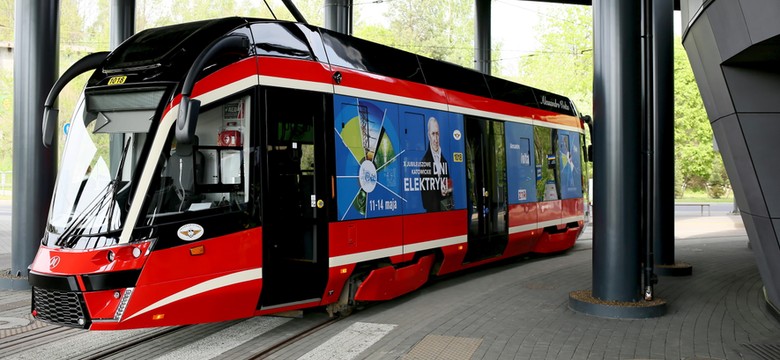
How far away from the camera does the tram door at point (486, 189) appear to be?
436 inches

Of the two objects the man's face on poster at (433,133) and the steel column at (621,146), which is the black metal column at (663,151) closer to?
the steel column at (621,146)

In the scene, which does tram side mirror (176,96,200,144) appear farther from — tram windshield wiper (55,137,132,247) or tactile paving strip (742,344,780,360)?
tactile paving strip (742,344,780,360)

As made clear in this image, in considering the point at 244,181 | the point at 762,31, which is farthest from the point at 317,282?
the point at 762,31

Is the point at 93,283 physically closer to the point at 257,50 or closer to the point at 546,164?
the point at 257,50

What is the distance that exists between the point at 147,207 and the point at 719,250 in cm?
1527

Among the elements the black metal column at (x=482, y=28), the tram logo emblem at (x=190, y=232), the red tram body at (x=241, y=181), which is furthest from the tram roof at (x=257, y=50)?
the black metal column at (x=482, y=28)

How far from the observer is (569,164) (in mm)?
15625

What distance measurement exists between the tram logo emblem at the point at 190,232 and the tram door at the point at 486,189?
210 inches

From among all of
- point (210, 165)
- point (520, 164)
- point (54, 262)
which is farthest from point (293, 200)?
point (520, 164)

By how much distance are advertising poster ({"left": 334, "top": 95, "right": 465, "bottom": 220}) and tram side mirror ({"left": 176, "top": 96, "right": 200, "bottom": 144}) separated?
220cm

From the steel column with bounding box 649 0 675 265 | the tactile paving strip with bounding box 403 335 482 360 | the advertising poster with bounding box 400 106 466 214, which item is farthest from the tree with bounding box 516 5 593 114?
the tactile paving strip with bounding box 403 335 482 360

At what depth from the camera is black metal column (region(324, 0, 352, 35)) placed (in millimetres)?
16188

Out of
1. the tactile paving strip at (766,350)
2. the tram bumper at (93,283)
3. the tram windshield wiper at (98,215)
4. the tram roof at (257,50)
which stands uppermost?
the tram roof at (257,50)

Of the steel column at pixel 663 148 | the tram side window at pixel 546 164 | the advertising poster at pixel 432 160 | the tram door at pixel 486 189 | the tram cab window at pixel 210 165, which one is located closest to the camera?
the tram cab window at pixel 210 165
